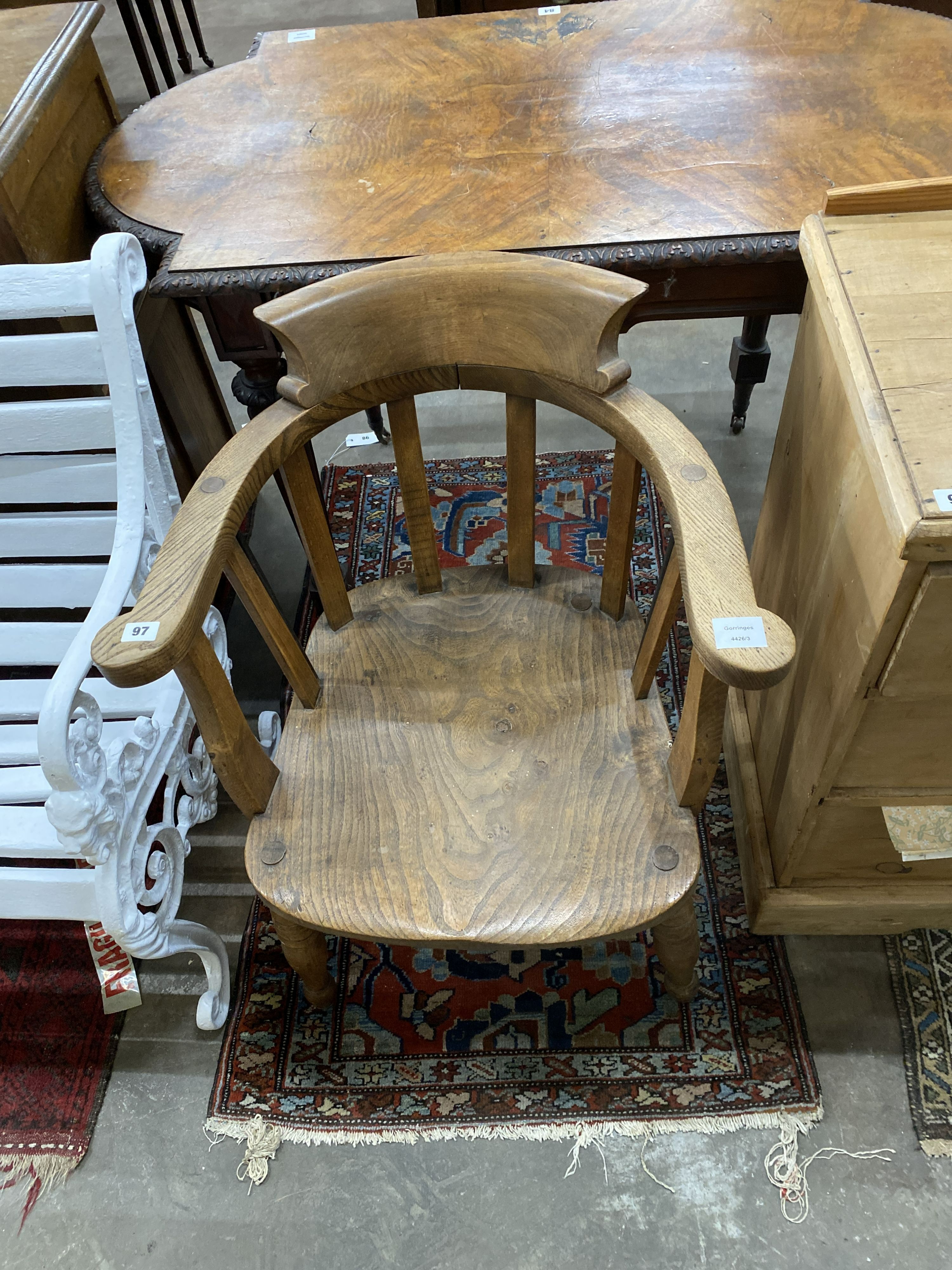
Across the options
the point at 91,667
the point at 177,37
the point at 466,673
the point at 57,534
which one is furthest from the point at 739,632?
the point at 177,37

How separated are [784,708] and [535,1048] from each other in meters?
0.62

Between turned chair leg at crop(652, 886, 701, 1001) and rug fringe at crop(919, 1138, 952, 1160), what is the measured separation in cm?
34

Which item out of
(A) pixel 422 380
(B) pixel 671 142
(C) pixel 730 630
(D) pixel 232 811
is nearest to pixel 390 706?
(A) pixel 422 380

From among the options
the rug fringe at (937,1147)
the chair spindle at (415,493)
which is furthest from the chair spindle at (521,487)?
the rug fringe at (937,1147)

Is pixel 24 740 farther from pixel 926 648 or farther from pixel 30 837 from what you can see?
pixel 926 648

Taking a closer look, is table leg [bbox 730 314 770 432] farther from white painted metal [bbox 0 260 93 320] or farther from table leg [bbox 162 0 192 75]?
table leg [bbox 162 0 192 75]

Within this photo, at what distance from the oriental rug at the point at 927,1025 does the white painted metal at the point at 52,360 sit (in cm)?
142

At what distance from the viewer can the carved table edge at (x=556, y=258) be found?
1.13 meters

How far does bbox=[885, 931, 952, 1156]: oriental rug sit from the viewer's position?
123 centimetres

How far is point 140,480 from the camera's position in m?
1.15

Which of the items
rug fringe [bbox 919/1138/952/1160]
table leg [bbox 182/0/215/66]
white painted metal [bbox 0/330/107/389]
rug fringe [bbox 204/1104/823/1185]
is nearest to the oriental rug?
rug fringe [bbox 919/1138/952/1160]

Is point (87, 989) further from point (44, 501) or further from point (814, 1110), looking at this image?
point (814, 1110)

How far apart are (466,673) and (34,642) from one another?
63 cm

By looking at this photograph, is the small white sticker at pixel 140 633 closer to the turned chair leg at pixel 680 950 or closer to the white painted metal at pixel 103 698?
the white painted metal at pixel 103 698
